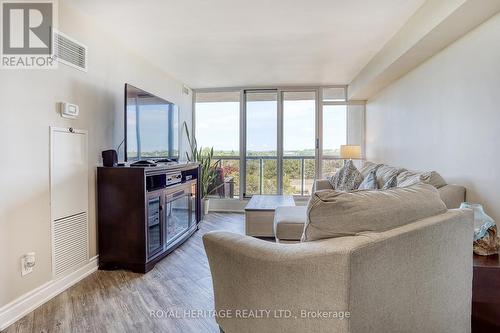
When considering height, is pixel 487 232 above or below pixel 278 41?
below

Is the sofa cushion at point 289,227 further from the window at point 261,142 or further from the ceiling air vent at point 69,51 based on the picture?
the window at point 261,142

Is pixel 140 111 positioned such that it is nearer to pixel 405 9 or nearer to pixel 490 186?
pixel 405 9

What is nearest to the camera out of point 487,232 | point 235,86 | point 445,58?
point 487,232

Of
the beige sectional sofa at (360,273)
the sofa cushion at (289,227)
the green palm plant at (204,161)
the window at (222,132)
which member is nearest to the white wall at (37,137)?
the beige sectional sofa at (360,273)

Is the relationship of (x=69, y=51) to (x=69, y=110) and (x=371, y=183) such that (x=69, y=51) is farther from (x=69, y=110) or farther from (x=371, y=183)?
(x=371, y=183)

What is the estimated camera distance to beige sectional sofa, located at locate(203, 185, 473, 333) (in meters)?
0.94

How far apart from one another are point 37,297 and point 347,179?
339 cm

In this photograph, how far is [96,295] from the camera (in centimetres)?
216

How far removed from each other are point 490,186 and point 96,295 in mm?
3011

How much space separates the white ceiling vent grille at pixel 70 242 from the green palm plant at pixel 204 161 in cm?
245

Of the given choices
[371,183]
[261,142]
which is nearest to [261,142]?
[261,142]

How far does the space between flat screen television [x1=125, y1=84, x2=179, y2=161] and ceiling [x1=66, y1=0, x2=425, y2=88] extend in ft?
2.02

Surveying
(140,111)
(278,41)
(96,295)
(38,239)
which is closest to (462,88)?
(278,41)

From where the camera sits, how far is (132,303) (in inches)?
80.4
